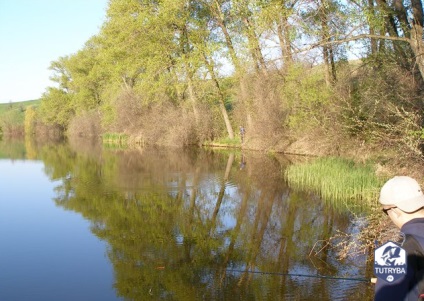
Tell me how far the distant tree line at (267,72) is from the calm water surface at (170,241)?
8.89 ft

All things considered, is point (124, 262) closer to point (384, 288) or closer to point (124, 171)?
point (384, 288)

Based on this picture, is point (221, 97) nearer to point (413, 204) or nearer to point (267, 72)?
point (267, 72)

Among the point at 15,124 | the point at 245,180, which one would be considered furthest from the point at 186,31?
the point at 15,124

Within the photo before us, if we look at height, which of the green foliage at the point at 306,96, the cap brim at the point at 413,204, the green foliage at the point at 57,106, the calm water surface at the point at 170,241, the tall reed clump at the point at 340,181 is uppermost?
the green foliage at the point at 57,106

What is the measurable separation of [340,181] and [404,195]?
10.2m

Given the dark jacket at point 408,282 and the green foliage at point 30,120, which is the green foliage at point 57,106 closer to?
the green foliage at point 30,120

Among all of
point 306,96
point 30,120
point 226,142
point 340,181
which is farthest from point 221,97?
point 30,120

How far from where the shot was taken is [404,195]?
7.36 feet

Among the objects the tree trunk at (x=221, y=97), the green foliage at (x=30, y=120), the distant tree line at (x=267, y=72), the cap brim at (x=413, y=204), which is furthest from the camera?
the green foliage at (x=30, y=120)

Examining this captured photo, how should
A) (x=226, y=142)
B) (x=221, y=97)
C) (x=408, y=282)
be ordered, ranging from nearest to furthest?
1. (x=408, y=282)
2. (x=221, y=97)
3. (x=226, y=142)

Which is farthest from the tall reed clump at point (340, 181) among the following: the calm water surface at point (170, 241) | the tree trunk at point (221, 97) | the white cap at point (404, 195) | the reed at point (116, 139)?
the reed at point (116, 139)

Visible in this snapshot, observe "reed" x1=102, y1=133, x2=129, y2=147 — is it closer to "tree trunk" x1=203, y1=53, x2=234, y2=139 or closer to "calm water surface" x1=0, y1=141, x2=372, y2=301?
"tree trunk" x1=203, y1=53, x2=234, y2=139

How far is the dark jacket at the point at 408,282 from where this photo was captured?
2039 millimetres

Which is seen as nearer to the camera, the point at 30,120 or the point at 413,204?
the point at 413,204
